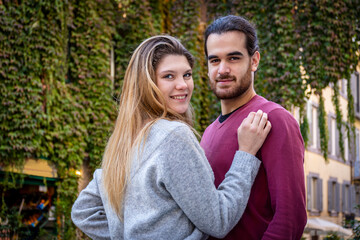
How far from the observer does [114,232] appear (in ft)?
7.48

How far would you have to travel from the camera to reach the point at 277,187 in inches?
84.4

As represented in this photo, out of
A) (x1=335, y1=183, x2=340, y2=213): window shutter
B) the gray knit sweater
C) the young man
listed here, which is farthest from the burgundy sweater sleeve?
(x1=335, y1=183, x2=340, y2=213): window shutter

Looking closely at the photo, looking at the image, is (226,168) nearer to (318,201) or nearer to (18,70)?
(18,70)

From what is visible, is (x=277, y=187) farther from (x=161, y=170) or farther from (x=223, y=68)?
(x=223, y=68)

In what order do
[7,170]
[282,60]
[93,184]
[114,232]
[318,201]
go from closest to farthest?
[114,232], [93,184], [7,170], [282,60], [318,201]

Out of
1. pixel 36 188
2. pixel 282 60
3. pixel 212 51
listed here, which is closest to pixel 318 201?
pixel 282 60

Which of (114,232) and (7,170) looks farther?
(7,170)

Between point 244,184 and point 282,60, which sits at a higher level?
point 282,60

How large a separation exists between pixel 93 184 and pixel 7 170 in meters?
6.57

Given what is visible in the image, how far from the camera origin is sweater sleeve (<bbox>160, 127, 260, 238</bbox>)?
78.7 inches

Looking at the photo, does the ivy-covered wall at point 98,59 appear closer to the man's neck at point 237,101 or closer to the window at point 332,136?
the man's neck at point 237,101

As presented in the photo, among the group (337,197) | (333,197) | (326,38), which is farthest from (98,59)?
(337,197)

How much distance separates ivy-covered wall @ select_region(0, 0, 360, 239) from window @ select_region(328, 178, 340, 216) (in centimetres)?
1662

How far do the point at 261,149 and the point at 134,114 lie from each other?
0.69 m
